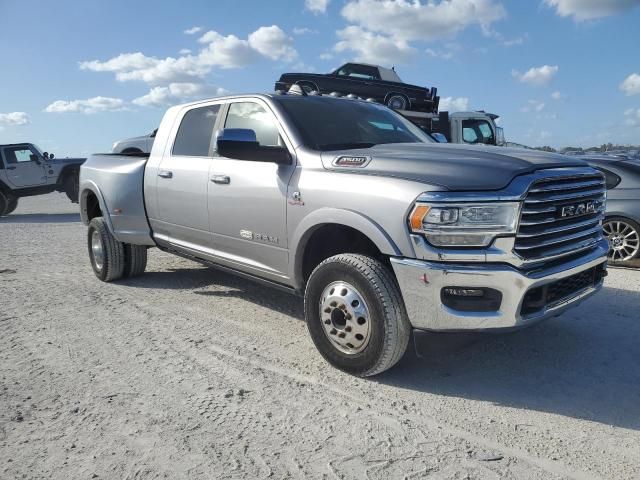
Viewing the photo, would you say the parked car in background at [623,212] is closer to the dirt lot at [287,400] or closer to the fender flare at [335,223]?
the dirt lot at [287,400]

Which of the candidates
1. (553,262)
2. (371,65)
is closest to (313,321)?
(553,262)

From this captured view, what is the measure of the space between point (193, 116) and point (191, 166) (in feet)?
2.03

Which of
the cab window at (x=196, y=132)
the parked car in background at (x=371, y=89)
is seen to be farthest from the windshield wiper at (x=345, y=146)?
the parked car in background at (x=371, y=89)

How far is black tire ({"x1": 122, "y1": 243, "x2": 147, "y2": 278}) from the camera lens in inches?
228

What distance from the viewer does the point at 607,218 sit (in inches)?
256

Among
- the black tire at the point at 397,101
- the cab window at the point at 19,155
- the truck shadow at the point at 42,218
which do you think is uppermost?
the black tire at the point at 397,101

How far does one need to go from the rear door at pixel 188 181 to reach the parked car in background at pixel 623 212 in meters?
4.65

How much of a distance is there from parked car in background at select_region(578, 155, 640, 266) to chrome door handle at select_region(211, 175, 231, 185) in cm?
462

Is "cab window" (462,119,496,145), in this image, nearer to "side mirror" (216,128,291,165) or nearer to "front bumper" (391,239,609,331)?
"side mirror" (216,128,291,165)

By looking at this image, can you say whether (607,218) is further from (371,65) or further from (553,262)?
(371,65)

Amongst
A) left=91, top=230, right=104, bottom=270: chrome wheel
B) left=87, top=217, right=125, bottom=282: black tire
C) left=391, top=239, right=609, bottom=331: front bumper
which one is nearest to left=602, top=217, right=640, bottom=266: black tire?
left=391, top=239, right=609, bottom=331: front bumper

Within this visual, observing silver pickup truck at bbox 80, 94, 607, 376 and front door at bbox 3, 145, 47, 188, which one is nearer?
silver pickup truck at bbox 80, 94, 607, 376

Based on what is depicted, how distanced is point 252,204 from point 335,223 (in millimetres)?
867

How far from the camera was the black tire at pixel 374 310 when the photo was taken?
2.99 m
